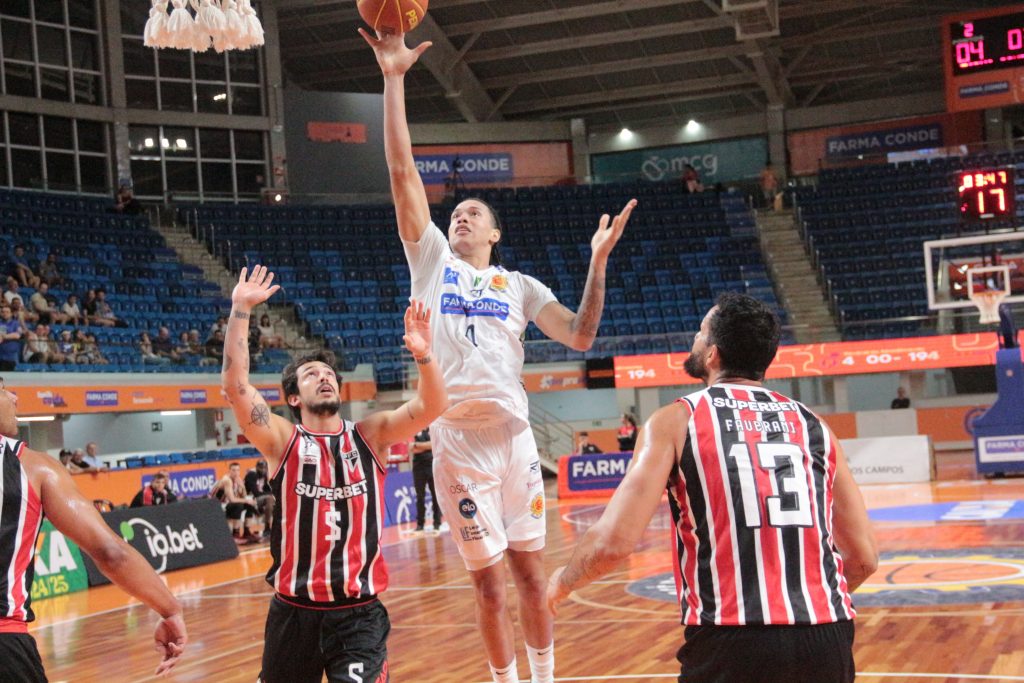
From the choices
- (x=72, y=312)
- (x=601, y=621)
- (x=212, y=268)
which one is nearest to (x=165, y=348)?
(x=72, y=312)

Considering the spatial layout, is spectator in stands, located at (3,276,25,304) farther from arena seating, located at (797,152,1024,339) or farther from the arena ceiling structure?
arena seating, located at (797,152,1024,339)

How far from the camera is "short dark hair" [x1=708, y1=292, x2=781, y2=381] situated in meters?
3.00

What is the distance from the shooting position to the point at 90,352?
19.4 m

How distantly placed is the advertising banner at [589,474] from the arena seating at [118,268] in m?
5.65

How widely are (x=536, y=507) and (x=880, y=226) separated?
24.9 m

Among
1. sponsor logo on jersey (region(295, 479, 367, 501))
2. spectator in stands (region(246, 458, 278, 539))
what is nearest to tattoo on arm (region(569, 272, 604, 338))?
sponsor logo on jersey (region(295, 479, 367, 501))

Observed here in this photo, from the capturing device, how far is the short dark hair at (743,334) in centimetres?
300

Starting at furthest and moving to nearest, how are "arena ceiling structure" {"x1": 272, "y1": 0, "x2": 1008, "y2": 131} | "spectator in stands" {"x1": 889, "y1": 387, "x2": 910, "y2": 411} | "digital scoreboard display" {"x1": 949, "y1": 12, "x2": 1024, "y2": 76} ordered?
"arena ceiling structure" {"x1": 272, "y1": 0, "x2": 1008, "y2": 131}, "spectator in stands" {"x1": 889, "y1": 387, "x2": 910, "y2": 411}, "digital scoreboard display" {"x1": 949, "y1": 12, "x2": 1024, "y2": 76}

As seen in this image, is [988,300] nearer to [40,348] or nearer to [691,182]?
[691,182]

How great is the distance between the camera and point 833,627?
9.28 feet

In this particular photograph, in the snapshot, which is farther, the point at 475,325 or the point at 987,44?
the point at 987,44

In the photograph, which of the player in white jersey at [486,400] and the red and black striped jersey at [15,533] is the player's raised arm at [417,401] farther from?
the red and black striped jersey at [15,533]

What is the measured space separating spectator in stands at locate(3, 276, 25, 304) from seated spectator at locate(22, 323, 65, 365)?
792 mm

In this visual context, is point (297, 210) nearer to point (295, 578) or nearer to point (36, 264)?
point (36, 264)
